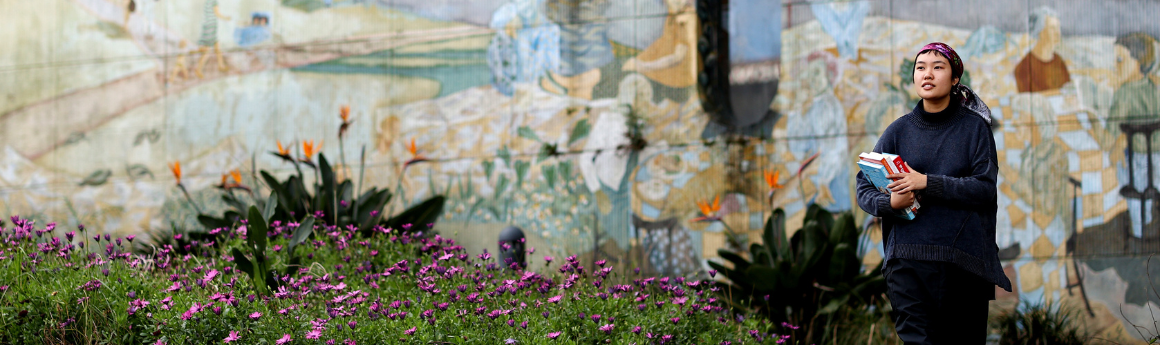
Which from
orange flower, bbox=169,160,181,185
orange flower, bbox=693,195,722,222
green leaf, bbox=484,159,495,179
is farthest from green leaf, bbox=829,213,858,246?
orange flower, bbox=169,160,181,185

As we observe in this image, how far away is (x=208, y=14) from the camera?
7.74 meters

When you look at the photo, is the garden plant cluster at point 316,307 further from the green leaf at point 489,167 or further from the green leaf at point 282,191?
the green leaf at point 489,167

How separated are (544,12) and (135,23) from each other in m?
3.49

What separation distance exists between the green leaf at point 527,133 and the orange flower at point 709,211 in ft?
4.32

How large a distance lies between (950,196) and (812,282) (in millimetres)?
2687

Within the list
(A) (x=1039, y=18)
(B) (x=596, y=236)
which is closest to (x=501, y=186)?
(B) (x=596, y=236)

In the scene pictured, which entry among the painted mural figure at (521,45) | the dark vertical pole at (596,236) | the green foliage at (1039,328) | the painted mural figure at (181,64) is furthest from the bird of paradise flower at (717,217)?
the painted mural figure at (181,64)

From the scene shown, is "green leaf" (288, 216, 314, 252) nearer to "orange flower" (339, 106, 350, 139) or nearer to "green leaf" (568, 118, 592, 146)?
"orange flower" (339, 106, 350, 139)

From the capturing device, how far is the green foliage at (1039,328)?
18.1 ft

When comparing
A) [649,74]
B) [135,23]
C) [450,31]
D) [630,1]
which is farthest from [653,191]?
[135,23]

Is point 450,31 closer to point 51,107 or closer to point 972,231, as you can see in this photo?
point 51,107

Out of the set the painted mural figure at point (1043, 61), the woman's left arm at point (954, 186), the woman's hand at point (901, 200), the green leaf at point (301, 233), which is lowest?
the green leaf at point (301, 233)

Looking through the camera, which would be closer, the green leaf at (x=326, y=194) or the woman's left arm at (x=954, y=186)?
the woman's left arm at (x=954, y=186)

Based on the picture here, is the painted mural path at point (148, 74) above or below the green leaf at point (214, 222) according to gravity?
above
